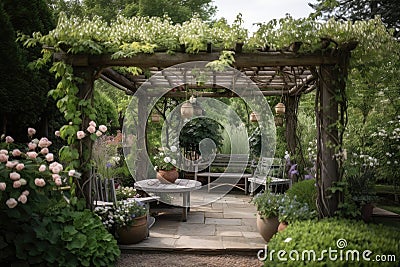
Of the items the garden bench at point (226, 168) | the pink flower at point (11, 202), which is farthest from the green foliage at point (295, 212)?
the garden bench at point (226, 168)

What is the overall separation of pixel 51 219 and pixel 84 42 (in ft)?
5.23

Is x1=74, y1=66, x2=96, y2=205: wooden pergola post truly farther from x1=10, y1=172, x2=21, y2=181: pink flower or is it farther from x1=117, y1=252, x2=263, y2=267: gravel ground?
x1=10, y1=172, x2=21, y2=181: pink flower

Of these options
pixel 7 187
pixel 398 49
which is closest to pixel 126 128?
pixel 7 187

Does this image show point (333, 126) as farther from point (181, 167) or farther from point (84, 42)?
point (181, 167)

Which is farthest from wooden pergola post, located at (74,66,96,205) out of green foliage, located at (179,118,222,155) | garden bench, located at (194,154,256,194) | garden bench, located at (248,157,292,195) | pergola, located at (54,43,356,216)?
green foliage, located at (179,118,222,155)

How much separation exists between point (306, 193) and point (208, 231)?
128 centimetres

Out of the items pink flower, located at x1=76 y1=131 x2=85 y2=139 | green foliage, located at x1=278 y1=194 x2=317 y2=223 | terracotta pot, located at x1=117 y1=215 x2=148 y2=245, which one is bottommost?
terracotta pot, located at x1=117 y1=215 x2=148 y2=245

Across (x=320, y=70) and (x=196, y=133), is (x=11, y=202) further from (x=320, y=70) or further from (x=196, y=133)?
(x=196, y=133)

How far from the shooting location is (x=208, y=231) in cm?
441

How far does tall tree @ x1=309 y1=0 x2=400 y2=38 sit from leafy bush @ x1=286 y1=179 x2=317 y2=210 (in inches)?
181

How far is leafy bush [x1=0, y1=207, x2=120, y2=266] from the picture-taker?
9.24 feet

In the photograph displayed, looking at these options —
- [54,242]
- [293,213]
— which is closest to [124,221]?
[54,242]

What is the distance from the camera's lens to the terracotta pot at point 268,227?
3.90 m

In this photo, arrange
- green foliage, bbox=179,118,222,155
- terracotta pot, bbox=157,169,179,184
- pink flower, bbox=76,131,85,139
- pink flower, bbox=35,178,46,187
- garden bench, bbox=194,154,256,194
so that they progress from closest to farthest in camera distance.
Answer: pink flower, bbox=35,178,46,187 < pink flower, bbox=76,131,85,139 < terracotta pot, bbox=157,169,179,184 < garden bench, bbox=194,154,256,194 < green foliage, bbox=179,118,222,155
